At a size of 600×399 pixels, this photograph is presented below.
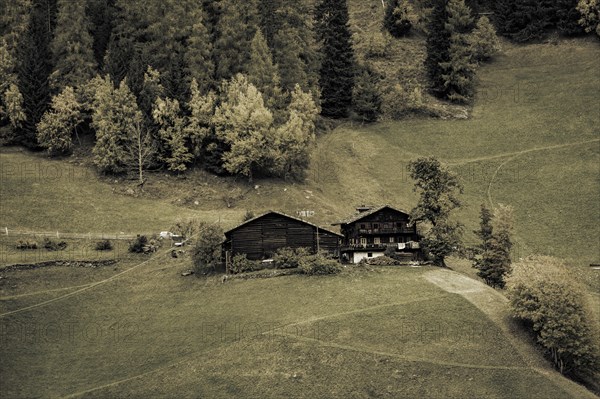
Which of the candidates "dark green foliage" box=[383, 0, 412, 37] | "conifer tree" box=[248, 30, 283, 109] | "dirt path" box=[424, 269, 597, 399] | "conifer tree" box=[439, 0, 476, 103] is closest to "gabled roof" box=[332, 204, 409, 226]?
"dirt path" box=[424, 269, 597, 399]

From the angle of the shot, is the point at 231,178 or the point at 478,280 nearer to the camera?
the point at 478,280

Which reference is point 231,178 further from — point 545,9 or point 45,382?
point 545,9

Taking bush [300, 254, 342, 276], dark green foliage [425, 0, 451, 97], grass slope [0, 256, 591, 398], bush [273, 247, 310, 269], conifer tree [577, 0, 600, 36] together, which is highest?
conifer tree [577, 0, 600, 36]

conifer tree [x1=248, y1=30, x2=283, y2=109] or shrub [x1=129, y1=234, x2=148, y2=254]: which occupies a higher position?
conifer tree [x1=248, y1=30, x2=283, y2=109]

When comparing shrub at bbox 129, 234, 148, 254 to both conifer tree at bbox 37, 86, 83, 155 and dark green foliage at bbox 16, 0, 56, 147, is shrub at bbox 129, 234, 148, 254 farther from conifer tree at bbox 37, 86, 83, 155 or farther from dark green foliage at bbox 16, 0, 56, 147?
dark green foliage at bbox 16, 0, 56, 147

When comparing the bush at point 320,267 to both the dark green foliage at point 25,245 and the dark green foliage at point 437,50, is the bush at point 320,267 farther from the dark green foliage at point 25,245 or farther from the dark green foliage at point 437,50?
the dark green foliage at point 437,50

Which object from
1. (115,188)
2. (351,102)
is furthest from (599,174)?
(115,188)
